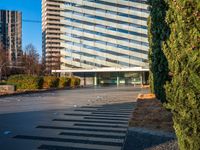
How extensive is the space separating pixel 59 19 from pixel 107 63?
20733 mm

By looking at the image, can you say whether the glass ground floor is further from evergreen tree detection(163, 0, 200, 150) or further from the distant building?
evergreen tree detection(163, 0, 200, 150)

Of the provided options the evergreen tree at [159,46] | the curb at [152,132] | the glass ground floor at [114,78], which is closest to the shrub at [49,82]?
the evergreen tree at [159,46]

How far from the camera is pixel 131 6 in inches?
4294

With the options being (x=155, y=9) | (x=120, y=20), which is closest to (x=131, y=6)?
(x=120, y=20)

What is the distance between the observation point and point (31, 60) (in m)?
89.2

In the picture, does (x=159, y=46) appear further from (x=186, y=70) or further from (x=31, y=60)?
(x=31, y=60)

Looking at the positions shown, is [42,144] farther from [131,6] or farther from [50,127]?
[131,6]

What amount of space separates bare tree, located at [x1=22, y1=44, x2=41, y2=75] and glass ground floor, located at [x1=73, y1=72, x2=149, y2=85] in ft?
53.9

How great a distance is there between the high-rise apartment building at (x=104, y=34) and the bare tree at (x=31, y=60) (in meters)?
12.7

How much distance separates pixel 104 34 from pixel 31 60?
27.6m

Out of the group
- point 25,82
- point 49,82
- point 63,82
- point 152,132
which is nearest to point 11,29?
point 63,82

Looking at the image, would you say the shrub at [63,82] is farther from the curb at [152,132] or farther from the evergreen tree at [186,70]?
the evergreen tree at [186,70]

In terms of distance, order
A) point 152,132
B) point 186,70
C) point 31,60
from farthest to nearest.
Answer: point 31,60, point 152,132, point 186,70

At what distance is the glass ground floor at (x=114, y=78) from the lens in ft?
340
